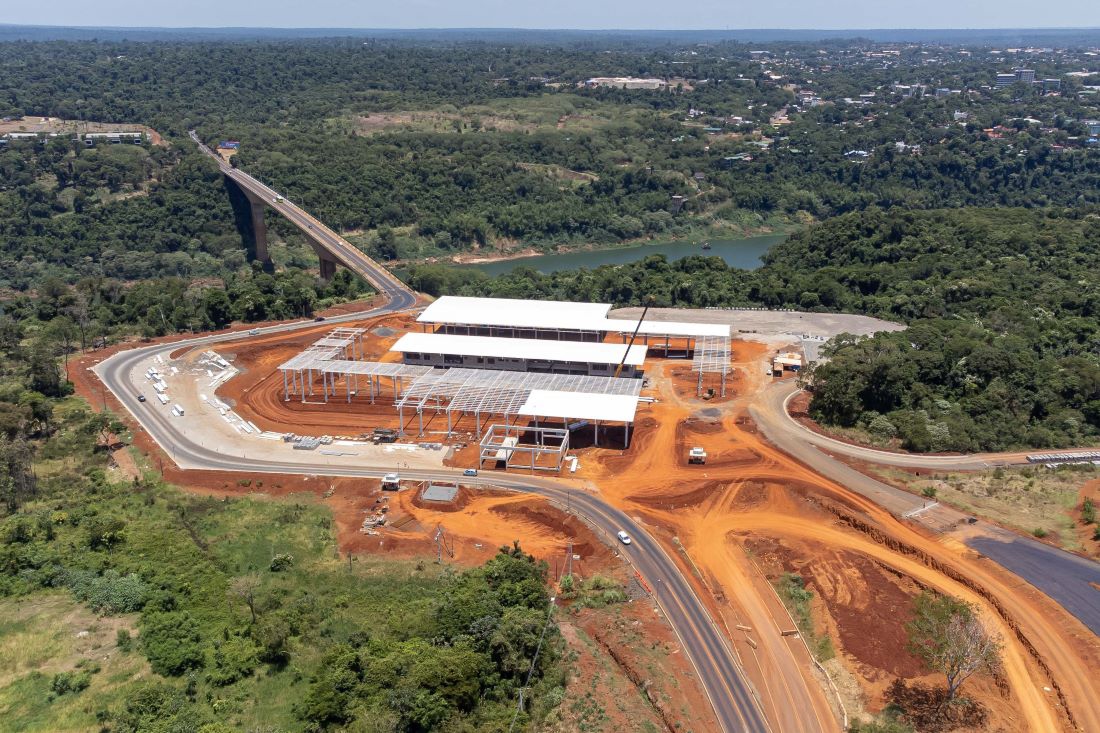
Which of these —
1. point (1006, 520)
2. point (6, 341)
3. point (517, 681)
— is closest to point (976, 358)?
point (1006, 520)

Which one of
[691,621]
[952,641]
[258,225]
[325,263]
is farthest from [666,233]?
[952,641]

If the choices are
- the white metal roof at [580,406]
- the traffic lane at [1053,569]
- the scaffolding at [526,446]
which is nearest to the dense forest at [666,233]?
the traffic lane at [1053,569]

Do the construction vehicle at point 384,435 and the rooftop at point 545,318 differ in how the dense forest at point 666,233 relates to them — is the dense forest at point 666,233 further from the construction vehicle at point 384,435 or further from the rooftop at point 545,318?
the construction vehicle at point 384,435

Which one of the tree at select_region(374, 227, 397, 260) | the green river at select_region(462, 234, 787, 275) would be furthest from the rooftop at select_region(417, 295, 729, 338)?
the tree at select_region(374, 227, 397, 260)

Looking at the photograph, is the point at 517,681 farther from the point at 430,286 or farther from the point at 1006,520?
the point at 430,286

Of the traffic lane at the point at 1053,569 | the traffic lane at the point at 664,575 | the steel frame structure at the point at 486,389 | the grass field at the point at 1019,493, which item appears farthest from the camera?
the steel frame structure at the point at 486,389

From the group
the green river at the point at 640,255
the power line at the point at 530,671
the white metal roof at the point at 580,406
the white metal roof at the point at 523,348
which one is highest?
the white metal roof at the point at 523,348
